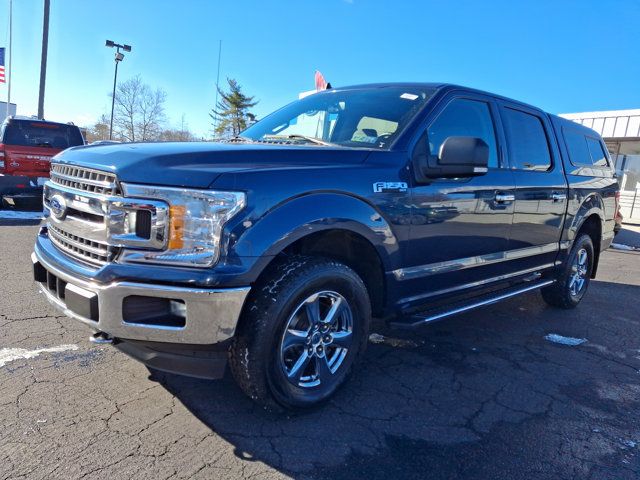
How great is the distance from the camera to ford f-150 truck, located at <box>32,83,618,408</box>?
2.27 m

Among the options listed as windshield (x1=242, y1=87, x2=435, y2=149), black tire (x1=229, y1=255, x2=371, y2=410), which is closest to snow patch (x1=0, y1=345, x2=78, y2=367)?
black tire (x1=229, y1=255, x2=371, y2=410)

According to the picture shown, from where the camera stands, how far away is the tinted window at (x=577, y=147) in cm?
514

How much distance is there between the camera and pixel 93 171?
8.20 ft

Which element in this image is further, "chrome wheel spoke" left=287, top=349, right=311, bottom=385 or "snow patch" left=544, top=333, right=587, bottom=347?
"snow patch" left=544, top=333, right=587, bottom=347

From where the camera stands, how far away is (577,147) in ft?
17.5

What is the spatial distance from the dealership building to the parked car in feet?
54.6

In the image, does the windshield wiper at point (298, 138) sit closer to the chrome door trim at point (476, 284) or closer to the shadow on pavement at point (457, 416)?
the chrome door trim at point (476, 284)

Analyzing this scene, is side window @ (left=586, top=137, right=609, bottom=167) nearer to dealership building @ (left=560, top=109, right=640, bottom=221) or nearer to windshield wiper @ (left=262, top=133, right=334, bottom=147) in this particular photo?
windshield wiper @ (left=262, top=133, right=334, bottom=147)

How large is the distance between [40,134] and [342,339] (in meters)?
9.18

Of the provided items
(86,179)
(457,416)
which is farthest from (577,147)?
(86,179)

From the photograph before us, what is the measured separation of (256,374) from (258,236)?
0.70m

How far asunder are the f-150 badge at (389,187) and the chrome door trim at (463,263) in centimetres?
52

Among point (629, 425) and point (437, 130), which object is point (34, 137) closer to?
point (437, 130)

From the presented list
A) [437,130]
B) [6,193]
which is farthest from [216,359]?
[6,193]
